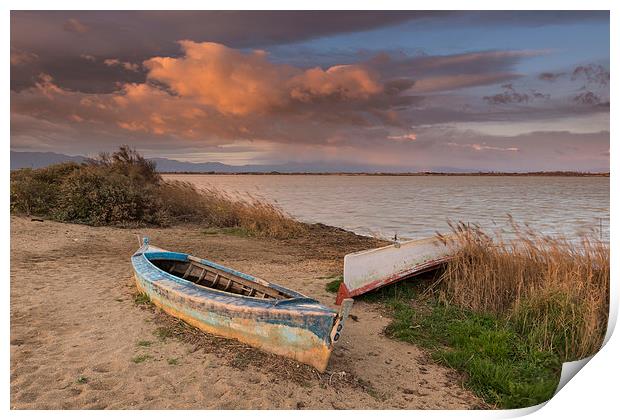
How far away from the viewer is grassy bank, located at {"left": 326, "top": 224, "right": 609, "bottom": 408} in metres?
4.57

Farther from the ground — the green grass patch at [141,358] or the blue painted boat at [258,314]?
the blue painted boat at [258,314]

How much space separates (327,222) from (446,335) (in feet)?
35.8

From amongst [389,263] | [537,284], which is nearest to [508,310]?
[537,284]

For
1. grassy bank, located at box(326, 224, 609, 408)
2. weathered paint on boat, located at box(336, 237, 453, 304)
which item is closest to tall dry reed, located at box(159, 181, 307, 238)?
grassy bank, located at box(326, 224, 609, 408)

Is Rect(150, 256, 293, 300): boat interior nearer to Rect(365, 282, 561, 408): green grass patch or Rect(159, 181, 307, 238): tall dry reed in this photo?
Rect(365, 282, 561, 408): green grass patch

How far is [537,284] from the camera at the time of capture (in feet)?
20.7

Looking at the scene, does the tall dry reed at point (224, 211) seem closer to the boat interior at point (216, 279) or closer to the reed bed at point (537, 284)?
the boat interior at point (216, 279)

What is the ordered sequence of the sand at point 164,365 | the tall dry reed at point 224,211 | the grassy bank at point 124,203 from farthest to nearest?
1. the tall dry reed at point 224,211
2. the grassy bank at point 124,203
3. the sand at point 164,365

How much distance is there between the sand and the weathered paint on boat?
12.9 inches

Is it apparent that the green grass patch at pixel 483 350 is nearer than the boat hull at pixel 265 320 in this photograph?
No

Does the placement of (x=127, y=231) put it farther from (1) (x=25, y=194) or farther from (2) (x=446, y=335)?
(2) (x=446, y=335)

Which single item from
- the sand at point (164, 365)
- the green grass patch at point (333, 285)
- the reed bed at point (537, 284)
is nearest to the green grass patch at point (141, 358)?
the sand at point (164, 365)

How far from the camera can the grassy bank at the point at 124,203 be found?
12320mm

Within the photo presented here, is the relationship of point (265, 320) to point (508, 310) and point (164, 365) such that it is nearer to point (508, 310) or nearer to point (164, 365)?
point (164, 365)
